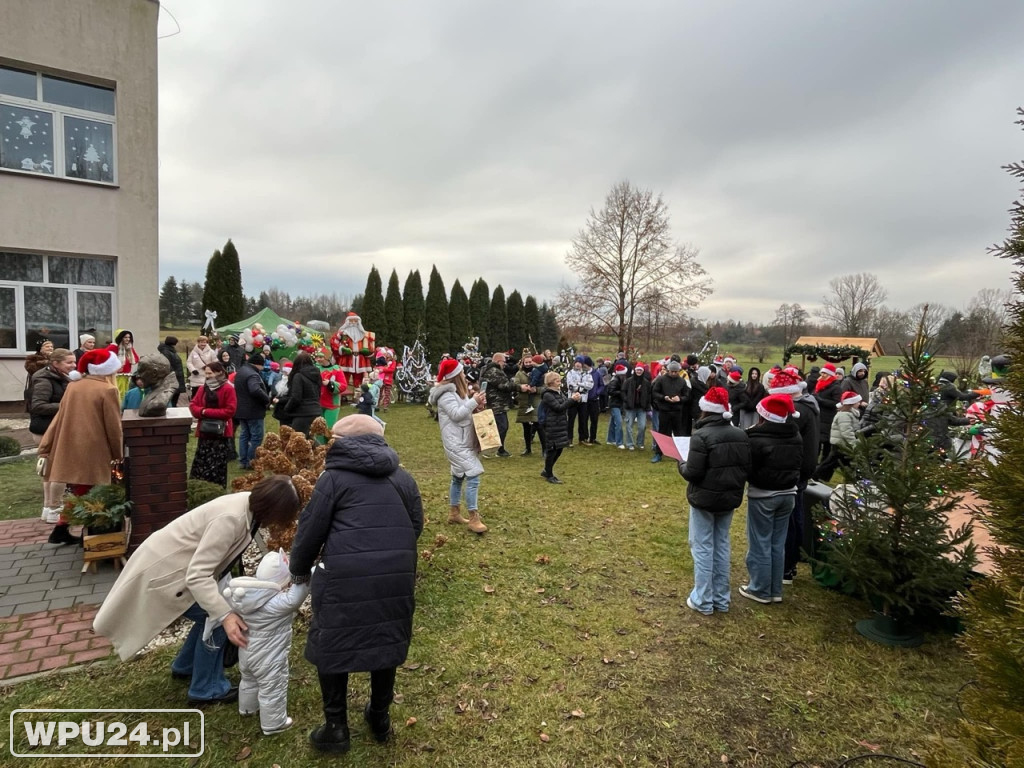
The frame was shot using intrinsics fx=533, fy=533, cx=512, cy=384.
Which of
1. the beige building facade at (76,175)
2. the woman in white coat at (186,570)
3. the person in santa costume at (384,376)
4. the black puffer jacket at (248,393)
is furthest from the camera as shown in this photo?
the person in santa costume at (384,376)

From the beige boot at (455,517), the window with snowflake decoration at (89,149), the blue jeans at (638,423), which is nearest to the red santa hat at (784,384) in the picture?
the beige boot at (455,517)

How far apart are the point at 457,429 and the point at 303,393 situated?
311 centimetres

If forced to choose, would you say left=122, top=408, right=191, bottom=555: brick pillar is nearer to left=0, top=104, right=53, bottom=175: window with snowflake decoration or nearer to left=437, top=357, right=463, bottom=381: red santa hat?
left=437, top=357, right=463, bottom=381: red santa hat

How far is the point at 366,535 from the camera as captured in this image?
2723mm

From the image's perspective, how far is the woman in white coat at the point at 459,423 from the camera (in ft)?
21.0

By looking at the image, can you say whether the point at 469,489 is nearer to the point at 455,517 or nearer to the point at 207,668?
the point at 455,517

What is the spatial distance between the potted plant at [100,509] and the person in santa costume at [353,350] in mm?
13628

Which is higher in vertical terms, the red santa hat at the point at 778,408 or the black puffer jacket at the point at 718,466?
the red santa hat at the point at 778,408

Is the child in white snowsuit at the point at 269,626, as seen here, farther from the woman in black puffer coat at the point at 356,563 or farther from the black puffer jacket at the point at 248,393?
the black puffer jacket at the point at 248,393

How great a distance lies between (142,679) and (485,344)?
34.3 metres

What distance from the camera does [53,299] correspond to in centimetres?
1368

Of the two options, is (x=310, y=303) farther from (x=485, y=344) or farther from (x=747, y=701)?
(x=747, y=701)

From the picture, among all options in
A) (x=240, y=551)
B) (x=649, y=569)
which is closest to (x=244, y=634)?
(x=240, y=551)

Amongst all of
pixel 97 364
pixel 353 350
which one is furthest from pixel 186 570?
pixel 353 350
